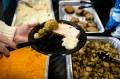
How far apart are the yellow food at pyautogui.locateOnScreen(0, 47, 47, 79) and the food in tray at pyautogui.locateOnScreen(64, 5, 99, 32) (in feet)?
1.66

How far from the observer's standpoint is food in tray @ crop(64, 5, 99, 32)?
1646 mm

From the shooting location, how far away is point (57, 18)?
1745 millimetres

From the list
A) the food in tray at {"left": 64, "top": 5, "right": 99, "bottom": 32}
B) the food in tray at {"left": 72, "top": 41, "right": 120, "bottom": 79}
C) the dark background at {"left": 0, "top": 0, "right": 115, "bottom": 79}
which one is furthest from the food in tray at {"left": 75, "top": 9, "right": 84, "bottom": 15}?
the food in tray at {"left": 72, "top": 41, "right": 120, "bottom": 79}

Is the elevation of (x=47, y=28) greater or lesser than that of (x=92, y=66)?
greater

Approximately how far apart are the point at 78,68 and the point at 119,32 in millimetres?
450

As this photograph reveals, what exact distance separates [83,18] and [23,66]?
30.7 inches

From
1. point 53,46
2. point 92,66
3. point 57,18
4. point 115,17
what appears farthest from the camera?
point 57,18

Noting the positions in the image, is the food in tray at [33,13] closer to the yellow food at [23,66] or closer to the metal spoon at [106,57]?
the yellow food at [23,66]

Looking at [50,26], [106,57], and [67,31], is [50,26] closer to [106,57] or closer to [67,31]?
[67,31]

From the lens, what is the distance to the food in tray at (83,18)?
5.40 feet

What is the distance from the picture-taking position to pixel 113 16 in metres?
1.51

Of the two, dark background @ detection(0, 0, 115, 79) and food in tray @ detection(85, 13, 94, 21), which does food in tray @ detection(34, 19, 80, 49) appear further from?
food in tray @ detection(85, 13, 94, 21)

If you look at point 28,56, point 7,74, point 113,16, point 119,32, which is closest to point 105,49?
point 119,32

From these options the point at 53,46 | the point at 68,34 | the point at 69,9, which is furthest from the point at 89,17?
the point at 53,46
